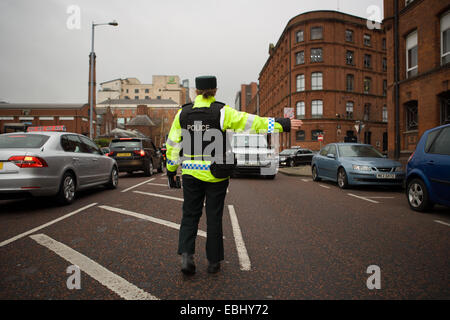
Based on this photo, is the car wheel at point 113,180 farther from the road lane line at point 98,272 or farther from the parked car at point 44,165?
the road lane line at point 98,272

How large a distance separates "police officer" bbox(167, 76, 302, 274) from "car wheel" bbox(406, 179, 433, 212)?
4.60m

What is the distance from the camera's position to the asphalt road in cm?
258

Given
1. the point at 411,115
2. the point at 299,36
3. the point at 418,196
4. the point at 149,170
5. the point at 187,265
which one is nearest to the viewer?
the point at 187,265

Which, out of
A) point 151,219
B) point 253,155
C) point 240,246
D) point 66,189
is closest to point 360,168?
point 253,155

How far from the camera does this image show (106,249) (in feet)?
11.9

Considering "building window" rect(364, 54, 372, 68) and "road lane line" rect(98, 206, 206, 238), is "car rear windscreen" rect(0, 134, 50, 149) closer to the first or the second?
"road lane line" rect(98, 206, 206, 238)

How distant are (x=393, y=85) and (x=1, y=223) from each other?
1896 cm

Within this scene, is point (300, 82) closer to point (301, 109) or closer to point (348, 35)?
point (301, 109)

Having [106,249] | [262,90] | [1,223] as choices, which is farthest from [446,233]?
[262,90]

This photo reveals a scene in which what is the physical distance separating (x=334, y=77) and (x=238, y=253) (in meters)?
39.1

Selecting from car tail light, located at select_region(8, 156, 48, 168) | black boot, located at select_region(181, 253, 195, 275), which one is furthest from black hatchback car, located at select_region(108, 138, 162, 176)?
black boot, located at select_region(181, 253, 195, 275)

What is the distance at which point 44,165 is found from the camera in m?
5.80

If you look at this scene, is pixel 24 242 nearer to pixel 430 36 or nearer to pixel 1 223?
pixel 1 223

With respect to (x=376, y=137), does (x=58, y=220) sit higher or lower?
lower
